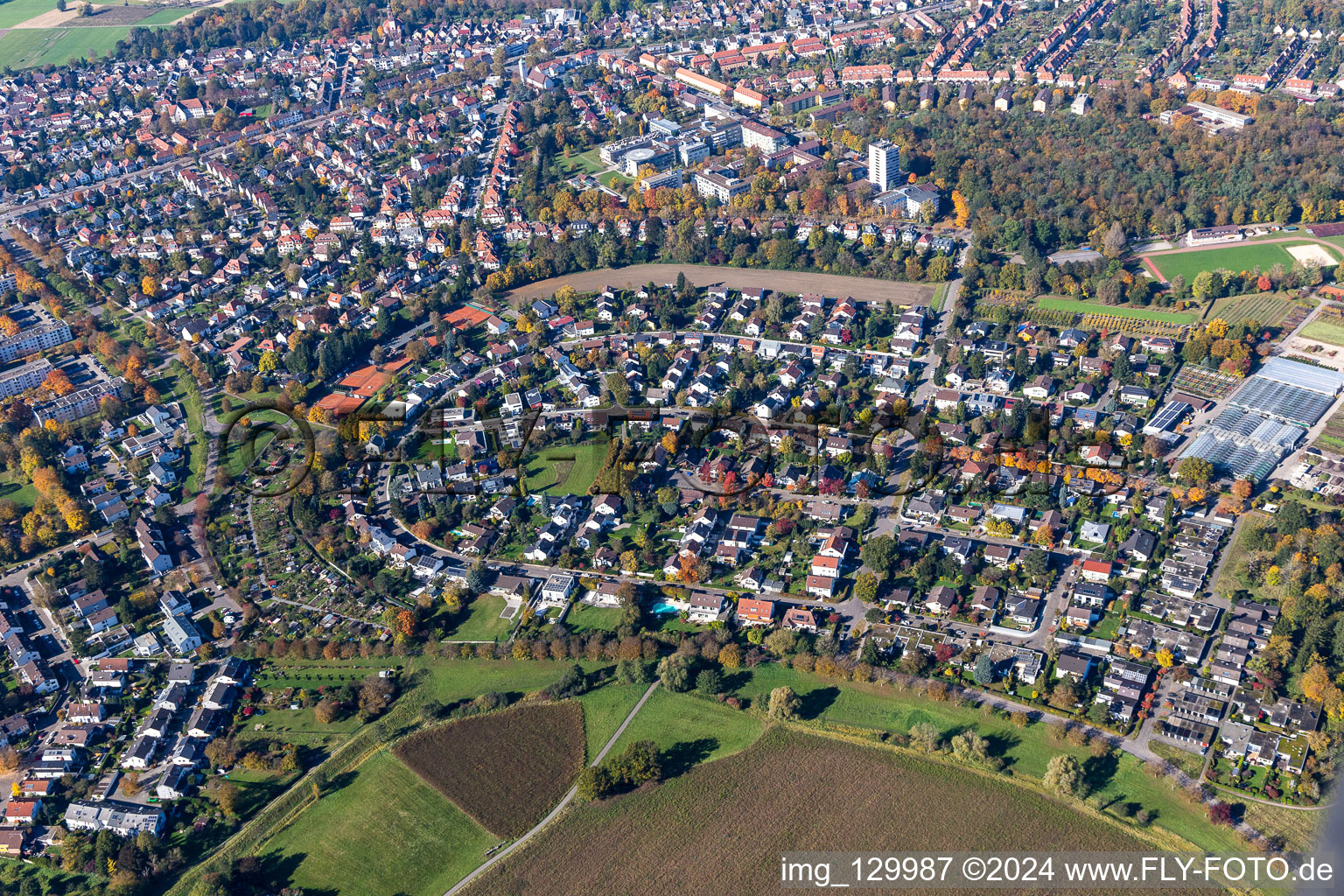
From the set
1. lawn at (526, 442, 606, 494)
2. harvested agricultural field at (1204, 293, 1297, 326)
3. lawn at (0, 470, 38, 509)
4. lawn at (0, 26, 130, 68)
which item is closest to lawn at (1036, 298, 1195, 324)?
harvested agricultural field at (1204, 293, 1297, 326)

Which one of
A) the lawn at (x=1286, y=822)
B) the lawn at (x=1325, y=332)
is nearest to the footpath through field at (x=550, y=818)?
the lawn at (x=1286, y=822)

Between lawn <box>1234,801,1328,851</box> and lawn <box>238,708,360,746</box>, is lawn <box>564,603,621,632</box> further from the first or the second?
lawn <box>1234,801,1328,851</box>

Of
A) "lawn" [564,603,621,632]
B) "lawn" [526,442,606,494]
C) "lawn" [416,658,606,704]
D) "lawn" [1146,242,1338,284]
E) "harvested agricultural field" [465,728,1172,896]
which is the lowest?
"harvested agricultural field" [465,728,1172,896]

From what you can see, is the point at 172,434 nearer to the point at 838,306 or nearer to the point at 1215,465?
the point at 838,306

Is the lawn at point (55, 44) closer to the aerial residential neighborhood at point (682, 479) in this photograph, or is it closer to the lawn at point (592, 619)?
the aerial residential neighborhood at point (682, 479)

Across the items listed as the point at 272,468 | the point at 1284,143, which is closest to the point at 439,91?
the point at 272,468

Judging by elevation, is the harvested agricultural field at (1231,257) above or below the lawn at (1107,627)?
above
